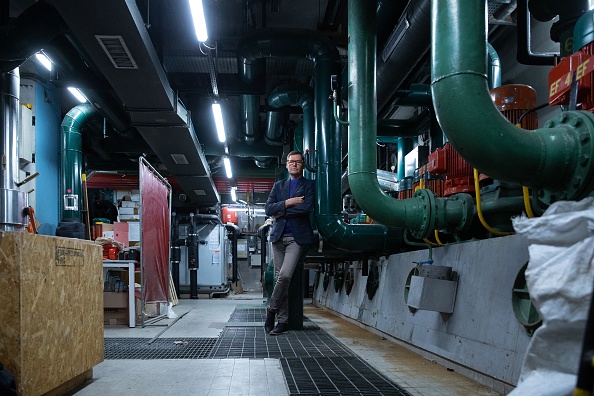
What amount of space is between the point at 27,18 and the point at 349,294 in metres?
4.45

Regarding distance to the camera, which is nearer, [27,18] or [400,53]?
[27,18]

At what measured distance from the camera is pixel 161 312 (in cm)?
620

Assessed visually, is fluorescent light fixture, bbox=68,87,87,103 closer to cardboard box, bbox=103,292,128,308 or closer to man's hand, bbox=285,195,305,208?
cardboard box, bbox=103,292,128,308

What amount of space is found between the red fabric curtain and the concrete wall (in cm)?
275

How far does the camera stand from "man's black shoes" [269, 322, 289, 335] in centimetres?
405

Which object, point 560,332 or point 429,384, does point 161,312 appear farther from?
point 560,332

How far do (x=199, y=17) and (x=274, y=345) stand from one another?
2.74 meters

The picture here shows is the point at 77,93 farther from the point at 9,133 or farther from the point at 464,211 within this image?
the point at 464,211

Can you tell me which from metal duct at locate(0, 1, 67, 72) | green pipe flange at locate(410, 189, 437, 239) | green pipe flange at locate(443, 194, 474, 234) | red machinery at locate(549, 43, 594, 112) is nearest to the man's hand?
green pipe flange at locate(410, 189, 437, 239)

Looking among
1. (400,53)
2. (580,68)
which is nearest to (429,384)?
(580,68)

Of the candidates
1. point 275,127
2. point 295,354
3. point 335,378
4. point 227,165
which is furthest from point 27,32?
point 227,165

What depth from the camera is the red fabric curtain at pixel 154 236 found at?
16.5 feet

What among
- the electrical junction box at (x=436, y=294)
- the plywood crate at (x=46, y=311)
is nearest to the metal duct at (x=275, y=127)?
the electrical junction box at (x=436, y=294)

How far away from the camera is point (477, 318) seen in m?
2.55
